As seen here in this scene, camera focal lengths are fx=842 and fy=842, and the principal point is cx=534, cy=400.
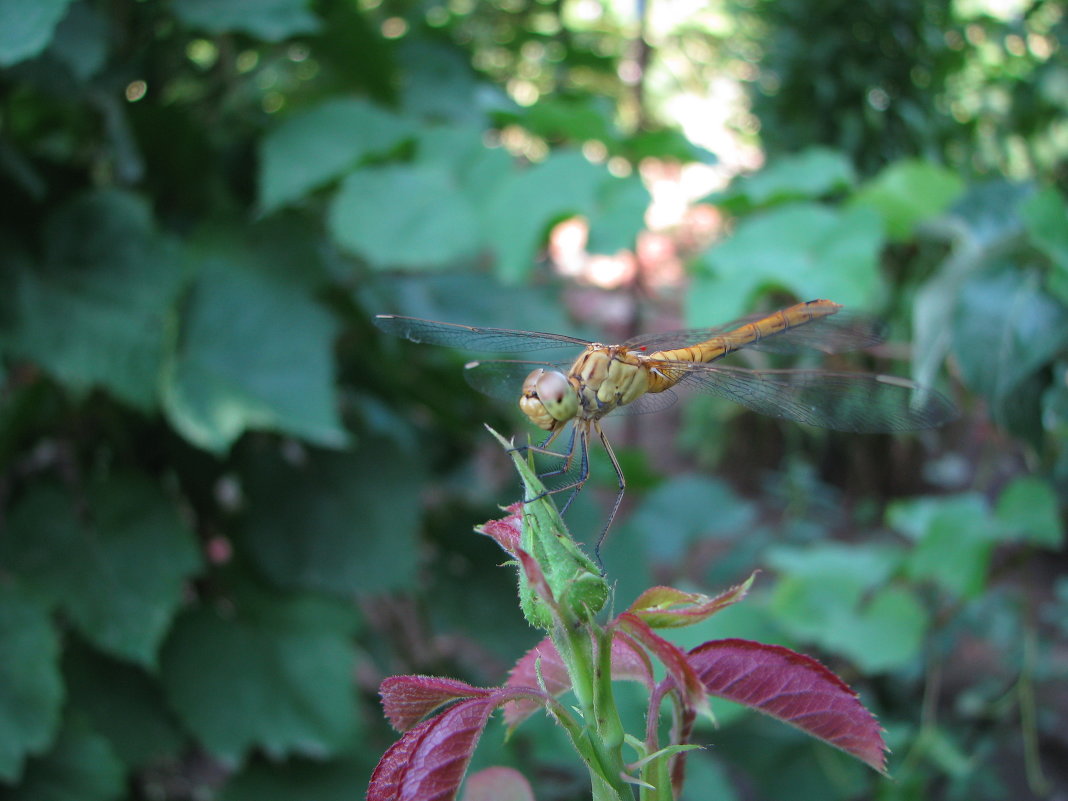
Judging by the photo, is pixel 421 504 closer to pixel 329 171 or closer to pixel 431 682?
pixel 329 171

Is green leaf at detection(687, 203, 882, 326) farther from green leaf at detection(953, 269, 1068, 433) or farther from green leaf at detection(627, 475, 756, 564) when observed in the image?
green leaf at detection(627, 475, 756, 564)

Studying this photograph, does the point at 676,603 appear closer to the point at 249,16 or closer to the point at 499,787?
the point at 499,787

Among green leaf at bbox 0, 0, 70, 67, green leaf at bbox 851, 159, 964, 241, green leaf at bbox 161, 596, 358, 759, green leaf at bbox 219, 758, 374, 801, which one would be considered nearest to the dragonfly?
green leaf at bbox 851, 159, 964, 241

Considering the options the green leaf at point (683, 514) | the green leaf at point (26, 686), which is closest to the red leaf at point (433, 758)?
the green leaf at point (26, 686)

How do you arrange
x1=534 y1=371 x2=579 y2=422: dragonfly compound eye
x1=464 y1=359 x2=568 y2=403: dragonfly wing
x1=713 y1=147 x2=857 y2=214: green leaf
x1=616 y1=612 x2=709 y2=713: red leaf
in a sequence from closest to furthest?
x1=616 y1=612 x2=709 y2=713: red leaf
x1=534 y1=371 x2=579 y2=422: dragonfly compound eye
x1=464 y1=359 x2=568 y2=403: dragonfly wing
x1=713 y1=147 x2=857 y2=214: green leaf

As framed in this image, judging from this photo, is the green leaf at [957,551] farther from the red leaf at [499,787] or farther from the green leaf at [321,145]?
the red leaf at [499,787]

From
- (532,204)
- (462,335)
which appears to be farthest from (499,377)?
(532,204)
